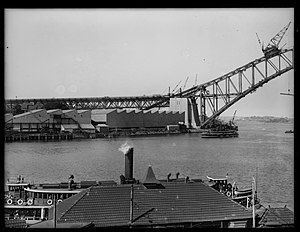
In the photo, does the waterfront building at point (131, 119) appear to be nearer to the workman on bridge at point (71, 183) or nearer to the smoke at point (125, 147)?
the smoke at point (125, 147)

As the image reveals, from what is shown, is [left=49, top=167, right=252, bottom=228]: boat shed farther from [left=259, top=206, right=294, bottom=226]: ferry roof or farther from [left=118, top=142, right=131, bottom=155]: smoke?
[left=118, top=142, right=131, bottom=155]: smoke

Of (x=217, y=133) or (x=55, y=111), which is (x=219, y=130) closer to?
(x=217, y=133)

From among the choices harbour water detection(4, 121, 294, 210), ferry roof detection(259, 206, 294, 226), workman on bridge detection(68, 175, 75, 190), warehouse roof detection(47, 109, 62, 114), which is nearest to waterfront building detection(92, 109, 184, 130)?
harbour water detection(4, 121, 294, 210)

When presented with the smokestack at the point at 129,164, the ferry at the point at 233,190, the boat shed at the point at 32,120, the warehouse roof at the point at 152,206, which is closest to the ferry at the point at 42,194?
the smokestack at the point at 129,164

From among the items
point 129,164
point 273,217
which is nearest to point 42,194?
point 129,164

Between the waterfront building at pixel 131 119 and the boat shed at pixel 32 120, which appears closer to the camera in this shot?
the boat shed at pixel 32 120
